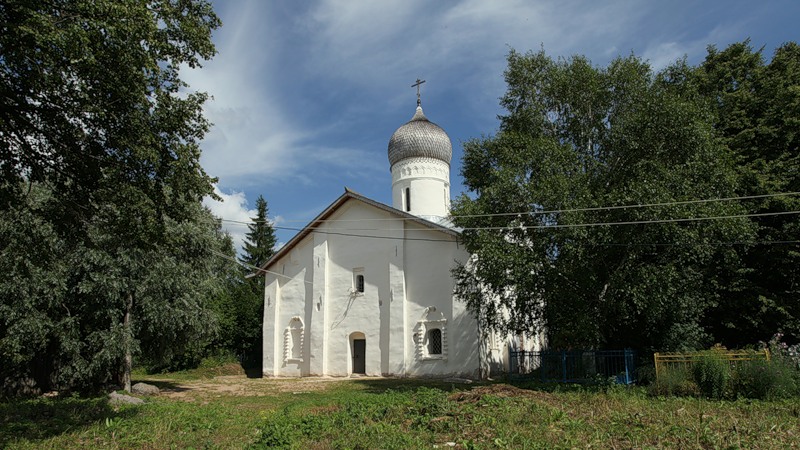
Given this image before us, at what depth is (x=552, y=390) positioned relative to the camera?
15508mm

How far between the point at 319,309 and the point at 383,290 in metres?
3.55

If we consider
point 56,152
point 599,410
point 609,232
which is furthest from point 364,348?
point 56,152

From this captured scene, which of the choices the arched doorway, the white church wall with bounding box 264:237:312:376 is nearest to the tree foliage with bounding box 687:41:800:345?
the arched doorway

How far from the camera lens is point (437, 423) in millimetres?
9828

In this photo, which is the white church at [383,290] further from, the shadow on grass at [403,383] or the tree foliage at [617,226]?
the tree foliage at [617,226]

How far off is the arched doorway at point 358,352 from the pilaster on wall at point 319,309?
1.27m

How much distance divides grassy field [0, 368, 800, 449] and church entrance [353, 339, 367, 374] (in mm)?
11739

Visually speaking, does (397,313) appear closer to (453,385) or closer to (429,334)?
(429,334)

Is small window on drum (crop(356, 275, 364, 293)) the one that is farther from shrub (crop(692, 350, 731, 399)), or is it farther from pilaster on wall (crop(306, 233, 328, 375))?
shrub (crop(692, 350, 731, 399))

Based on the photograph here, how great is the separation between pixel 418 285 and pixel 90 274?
12.7 meters

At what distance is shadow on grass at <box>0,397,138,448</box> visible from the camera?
10.0 meters

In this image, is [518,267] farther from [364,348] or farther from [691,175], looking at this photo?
[364,348]

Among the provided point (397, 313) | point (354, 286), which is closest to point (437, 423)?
point (397, 313)

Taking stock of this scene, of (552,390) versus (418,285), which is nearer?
(552,390)
